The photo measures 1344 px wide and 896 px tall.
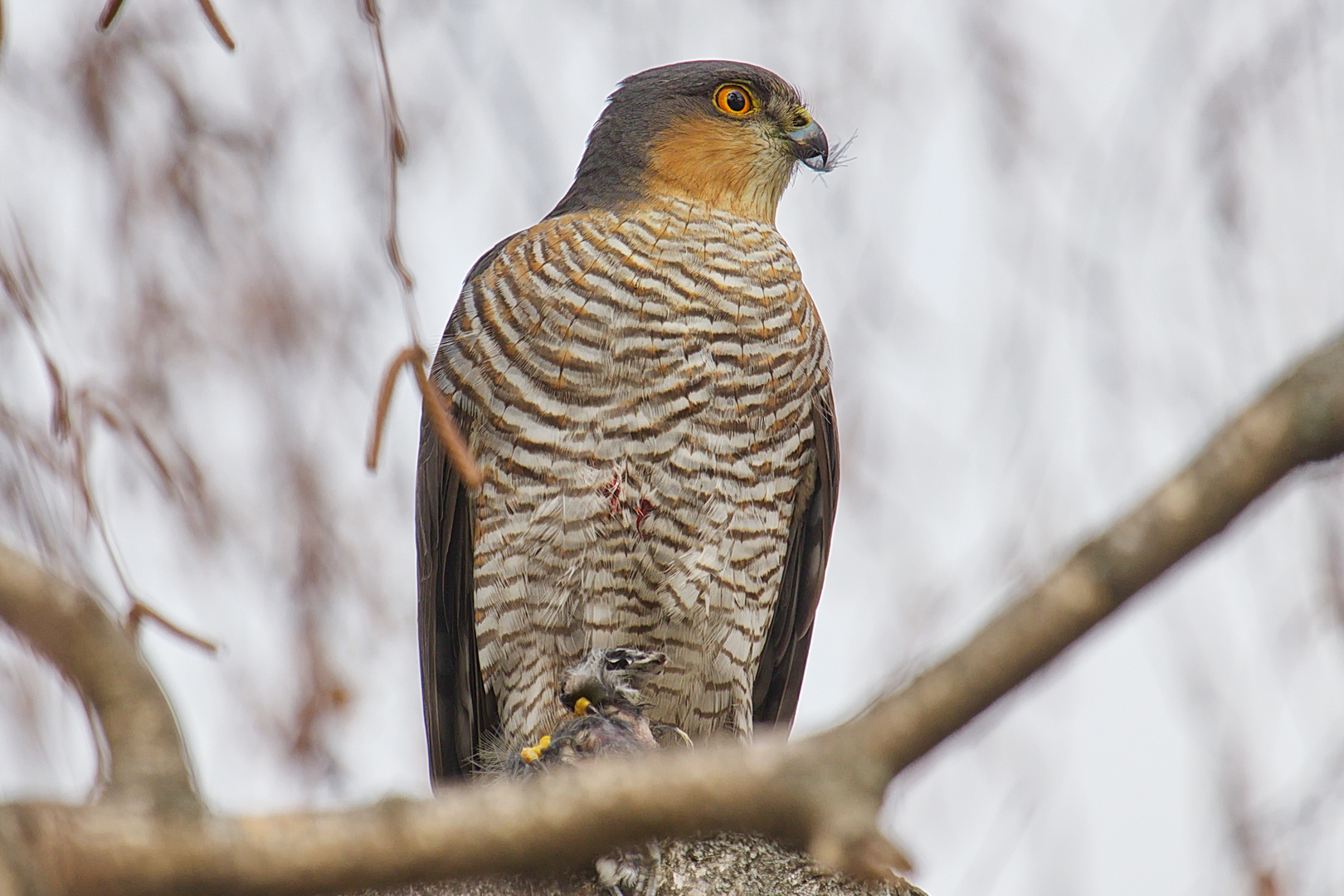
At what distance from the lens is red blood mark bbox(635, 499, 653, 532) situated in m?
3.87

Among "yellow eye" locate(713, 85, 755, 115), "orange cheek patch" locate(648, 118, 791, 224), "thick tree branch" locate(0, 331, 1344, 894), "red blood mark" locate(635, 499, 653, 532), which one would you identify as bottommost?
"red blood mark" locate(635, 499, 653, 532)

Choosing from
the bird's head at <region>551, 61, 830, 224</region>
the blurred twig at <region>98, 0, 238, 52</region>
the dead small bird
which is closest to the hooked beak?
the bird's head at <region>551, 61, 830, 224</region>

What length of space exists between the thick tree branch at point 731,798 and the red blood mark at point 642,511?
2586mm

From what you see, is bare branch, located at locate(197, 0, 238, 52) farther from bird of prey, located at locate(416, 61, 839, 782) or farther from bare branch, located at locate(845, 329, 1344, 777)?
bird of prey, located at locate(416, 61, 839, 782)

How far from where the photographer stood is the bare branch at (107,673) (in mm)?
1428

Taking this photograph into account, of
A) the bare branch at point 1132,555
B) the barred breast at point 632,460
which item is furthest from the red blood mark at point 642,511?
the bare branch at point 1132,555

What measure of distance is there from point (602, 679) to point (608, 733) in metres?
0.30

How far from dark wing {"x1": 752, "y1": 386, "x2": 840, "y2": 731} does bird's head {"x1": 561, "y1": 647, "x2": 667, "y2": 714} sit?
822mm

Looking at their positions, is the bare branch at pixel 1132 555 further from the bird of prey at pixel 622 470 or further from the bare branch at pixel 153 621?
the bird of prey at pixel 622 470

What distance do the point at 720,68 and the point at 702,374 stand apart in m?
1.26

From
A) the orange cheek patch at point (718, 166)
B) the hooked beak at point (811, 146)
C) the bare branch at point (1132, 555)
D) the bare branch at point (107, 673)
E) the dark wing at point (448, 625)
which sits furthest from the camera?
the hooked beak at point (811, 146)

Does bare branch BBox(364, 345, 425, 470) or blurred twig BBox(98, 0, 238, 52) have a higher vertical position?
blurred twig BBox(98, 0, 238, 52)

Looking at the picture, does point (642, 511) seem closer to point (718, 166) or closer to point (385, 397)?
point (718, 166)

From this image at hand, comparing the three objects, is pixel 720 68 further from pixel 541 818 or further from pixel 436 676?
pixel 541 818
